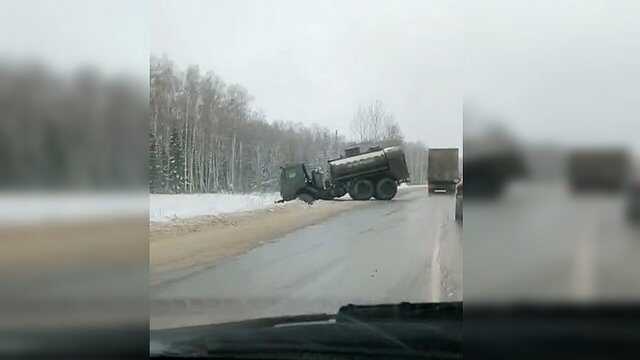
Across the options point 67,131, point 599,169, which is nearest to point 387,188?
point 599,169

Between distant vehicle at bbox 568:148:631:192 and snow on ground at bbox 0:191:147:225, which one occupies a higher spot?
distant vehicle at bbox 568:148:631:192

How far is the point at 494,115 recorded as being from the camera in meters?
2.46

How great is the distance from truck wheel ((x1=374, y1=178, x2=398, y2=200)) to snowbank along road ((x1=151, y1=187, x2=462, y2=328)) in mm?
47

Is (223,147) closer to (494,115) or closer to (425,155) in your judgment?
(425,155)

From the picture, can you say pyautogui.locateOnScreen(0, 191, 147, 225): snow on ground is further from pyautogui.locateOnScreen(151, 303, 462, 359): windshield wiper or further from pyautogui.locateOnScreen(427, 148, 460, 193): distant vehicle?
pyautogui.locateOnScreen(427, 148, 460, 193): distant vehicle

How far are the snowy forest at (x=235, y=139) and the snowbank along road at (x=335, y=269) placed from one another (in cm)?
25

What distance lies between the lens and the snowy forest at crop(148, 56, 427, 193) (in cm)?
289

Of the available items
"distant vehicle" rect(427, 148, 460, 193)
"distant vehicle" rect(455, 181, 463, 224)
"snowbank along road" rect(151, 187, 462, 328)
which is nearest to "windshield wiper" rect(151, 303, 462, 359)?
"snowbank along road" rect(151, 187, 462, 328)

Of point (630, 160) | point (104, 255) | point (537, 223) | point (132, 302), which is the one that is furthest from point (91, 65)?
point (630, 160)

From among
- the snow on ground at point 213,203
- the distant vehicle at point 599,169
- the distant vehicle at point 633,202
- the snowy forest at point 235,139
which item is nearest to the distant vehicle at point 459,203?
the snowy forest at point 235,139

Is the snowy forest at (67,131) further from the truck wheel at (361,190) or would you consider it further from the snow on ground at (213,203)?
the truck wheel at (361,190)

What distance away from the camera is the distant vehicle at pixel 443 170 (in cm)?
270

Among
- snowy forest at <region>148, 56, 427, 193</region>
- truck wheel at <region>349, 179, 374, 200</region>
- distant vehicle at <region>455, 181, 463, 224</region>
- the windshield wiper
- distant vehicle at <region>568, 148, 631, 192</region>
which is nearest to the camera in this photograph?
distant vehicle at <region>568, 148, 631, 192</region>

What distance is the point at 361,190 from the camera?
3422 millimetres
